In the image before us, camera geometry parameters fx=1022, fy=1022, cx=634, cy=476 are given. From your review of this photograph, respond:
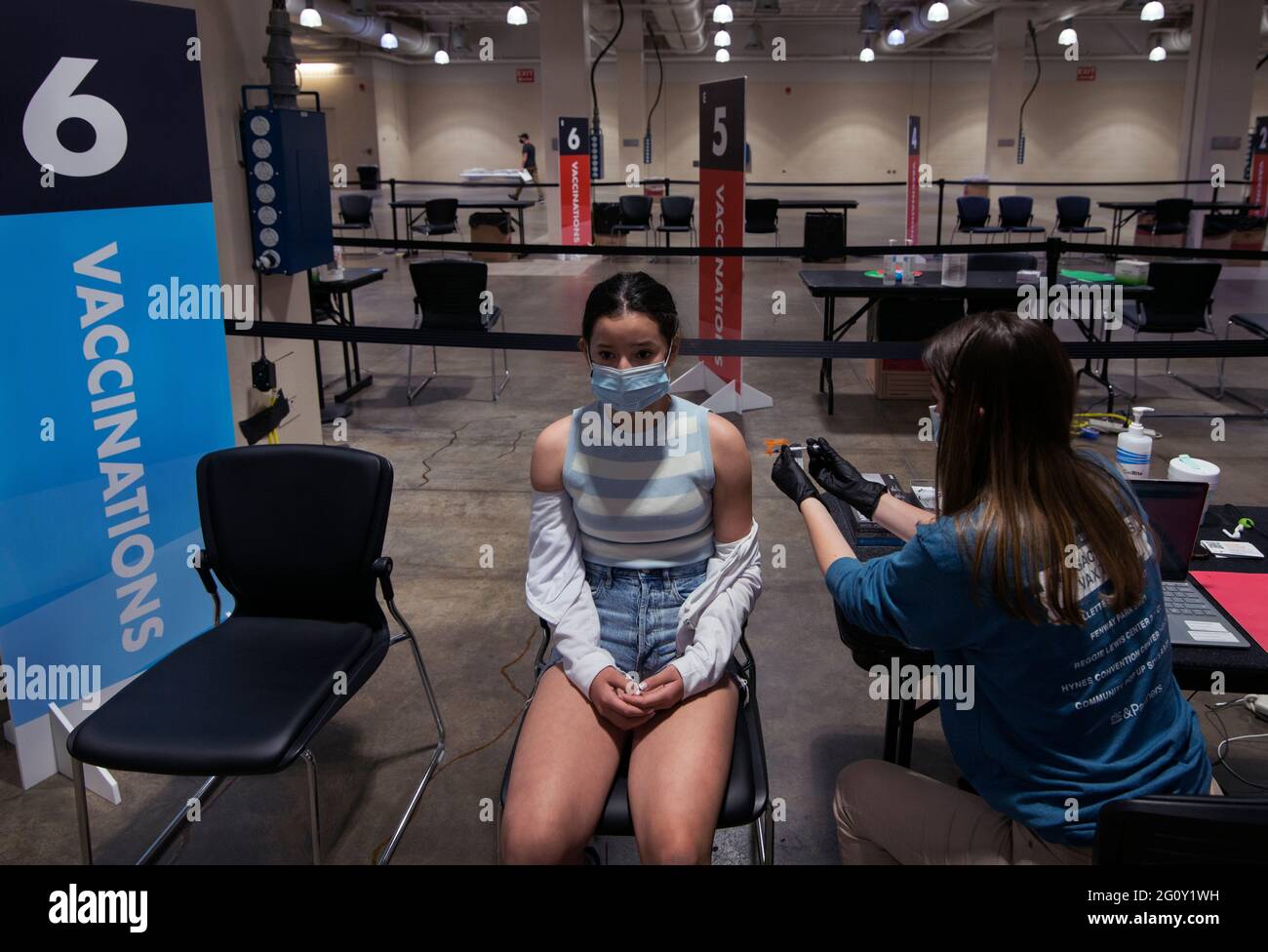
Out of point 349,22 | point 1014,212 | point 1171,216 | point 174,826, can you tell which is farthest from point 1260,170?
point 349,22

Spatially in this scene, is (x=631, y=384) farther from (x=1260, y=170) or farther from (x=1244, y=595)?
(x=1260, y=170)

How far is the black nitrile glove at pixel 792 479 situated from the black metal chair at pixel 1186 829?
33.7 inches

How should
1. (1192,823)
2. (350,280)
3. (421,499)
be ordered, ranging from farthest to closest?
1. (350,280)
2. (421,499)
3. (1192,823)

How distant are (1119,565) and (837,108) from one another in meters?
25.1

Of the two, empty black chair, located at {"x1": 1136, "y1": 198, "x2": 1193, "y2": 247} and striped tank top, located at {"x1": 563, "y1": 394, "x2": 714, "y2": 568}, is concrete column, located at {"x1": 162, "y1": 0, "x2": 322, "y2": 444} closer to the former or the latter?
striped tank top, located at {"x1": 563, "y1": 394, "x2": 714, "y2": 568}

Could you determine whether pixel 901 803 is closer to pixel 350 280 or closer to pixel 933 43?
pixel 350 280

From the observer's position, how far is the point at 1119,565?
135 cm

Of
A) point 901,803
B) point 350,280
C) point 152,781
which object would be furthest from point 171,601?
point 350,280

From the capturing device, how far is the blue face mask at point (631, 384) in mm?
1987

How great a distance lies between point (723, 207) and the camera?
581 cm

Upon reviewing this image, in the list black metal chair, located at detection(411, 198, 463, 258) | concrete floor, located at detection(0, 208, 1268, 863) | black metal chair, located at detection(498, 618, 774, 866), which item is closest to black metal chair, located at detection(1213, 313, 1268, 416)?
concrete floor, located at detection(0, 208, 1268, 863)

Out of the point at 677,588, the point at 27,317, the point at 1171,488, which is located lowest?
the point at 677,588

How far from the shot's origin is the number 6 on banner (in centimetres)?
227

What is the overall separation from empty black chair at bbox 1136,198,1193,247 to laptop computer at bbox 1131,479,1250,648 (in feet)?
34.8
